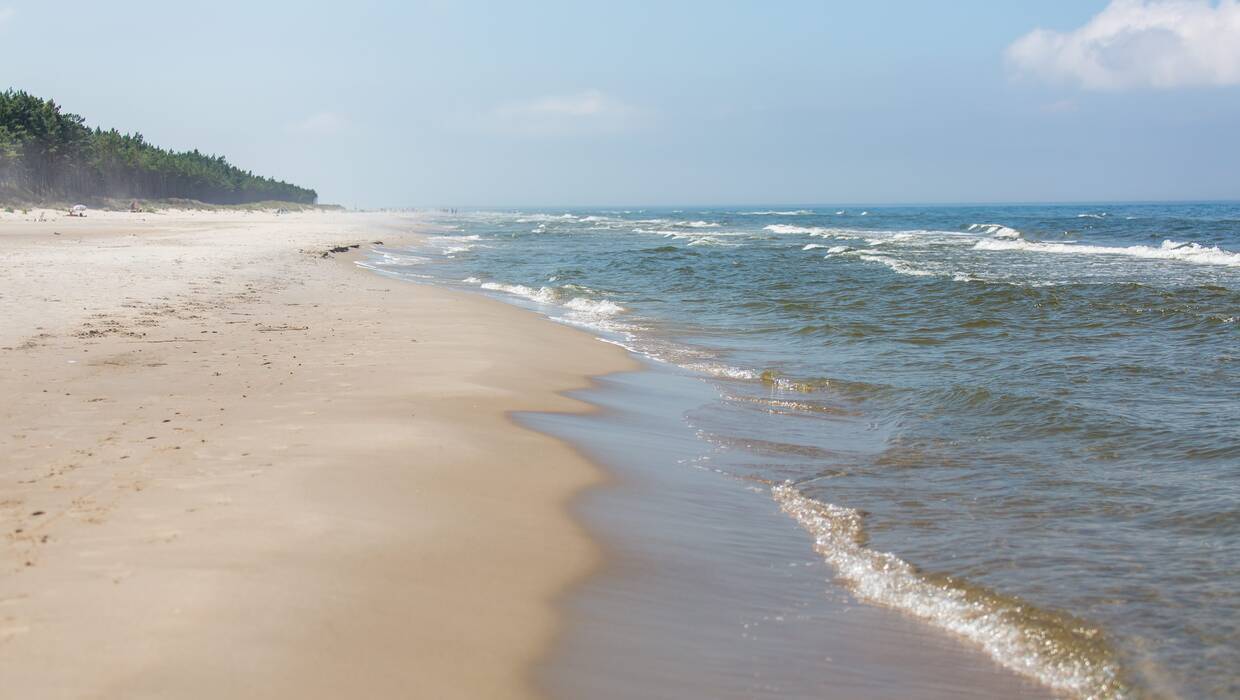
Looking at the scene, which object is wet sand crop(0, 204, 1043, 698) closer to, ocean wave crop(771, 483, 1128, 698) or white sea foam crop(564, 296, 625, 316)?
ocean wave crop(771, 483, 1128, 698)

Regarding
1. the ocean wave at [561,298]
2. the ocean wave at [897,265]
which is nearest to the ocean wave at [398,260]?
the ocean wave at [561,298]

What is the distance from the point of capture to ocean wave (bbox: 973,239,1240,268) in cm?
2876

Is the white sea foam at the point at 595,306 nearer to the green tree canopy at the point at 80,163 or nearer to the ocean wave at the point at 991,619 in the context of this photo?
the ocean wave at the point at 991,619

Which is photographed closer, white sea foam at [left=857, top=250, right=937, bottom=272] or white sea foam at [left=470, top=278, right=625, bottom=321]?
white sea foam at [left=470, top=278, right=625, bottom=321]

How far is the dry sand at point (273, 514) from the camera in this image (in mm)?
3539

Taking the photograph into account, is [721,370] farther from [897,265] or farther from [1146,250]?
[1146,250]

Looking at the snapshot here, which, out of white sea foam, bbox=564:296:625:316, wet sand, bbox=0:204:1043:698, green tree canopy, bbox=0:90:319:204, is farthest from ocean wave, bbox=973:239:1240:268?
green tree canopy, bbox=0:90:319:204

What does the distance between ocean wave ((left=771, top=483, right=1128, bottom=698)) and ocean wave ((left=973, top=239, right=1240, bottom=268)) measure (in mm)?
26639

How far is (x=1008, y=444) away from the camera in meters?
8.36

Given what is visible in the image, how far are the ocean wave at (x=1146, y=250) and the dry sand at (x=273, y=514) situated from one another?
25.6 metres

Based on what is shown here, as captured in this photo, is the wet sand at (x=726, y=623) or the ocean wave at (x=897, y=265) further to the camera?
the ocean wave at (x=897, y=265)

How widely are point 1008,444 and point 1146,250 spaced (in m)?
30.8

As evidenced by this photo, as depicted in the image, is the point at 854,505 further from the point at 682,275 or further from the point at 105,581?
the point at 682,275

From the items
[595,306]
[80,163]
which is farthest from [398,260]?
[80,163]
